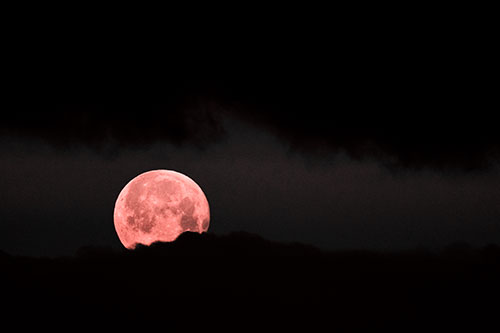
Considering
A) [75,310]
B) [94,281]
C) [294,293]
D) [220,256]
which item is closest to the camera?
[75,310]

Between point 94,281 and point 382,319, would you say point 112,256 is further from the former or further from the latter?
point 382,319

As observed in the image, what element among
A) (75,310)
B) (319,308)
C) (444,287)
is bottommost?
(75,310)

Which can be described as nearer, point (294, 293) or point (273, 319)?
point (273, 319)

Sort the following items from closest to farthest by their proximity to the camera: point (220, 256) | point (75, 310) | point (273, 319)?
point (273, 319)
point (75, 310)
point (220, 256)

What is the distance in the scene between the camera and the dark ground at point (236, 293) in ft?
91.0

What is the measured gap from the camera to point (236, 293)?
32.9 meters

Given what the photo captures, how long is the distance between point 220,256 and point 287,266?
235 inches

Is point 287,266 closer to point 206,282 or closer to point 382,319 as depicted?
point 206,282

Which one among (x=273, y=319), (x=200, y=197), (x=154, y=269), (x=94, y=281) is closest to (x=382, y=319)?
(x=273, y=319)

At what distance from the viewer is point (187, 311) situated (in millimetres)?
29078

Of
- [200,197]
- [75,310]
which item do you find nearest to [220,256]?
[200,197]

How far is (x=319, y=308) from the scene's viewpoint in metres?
29.0

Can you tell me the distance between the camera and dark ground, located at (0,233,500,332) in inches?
→ 1093

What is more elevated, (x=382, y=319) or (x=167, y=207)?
(x=167, y=207)
